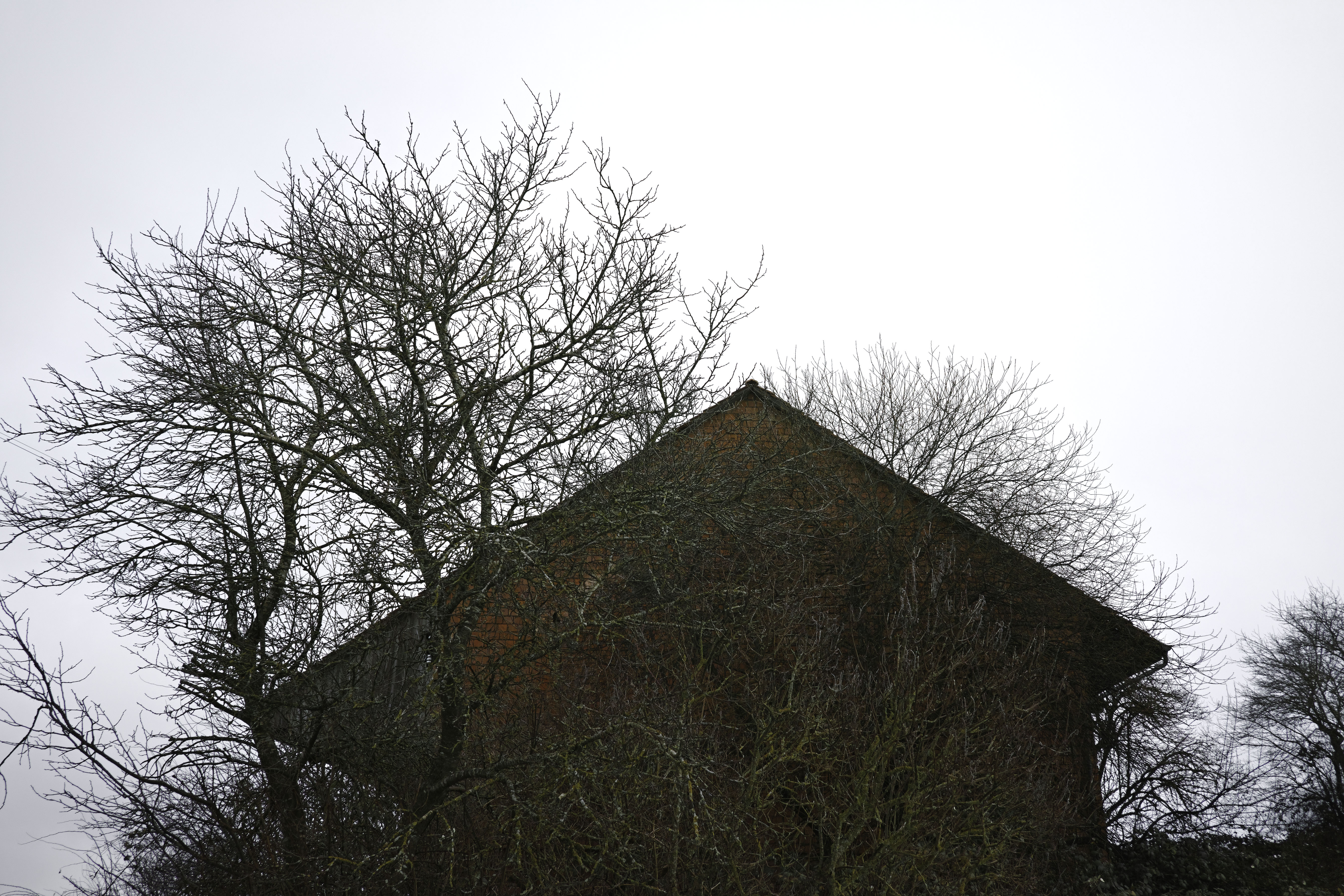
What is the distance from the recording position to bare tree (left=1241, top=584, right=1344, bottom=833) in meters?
23.4

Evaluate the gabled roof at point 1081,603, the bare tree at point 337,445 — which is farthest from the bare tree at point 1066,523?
the bare tree at point 337,445

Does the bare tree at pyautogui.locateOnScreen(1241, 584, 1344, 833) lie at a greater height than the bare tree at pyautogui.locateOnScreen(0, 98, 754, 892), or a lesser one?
lesser

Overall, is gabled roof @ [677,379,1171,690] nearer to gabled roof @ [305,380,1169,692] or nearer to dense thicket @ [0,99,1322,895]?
gabled roof @ [305,380,1169,692]

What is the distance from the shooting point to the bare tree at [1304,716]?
922 inches

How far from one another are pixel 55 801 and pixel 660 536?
565 centimetres

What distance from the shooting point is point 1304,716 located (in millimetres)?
25203

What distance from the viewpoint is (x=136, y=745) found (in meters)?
8.10

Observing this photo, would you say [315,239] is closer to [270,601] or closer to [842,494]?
[270,601]

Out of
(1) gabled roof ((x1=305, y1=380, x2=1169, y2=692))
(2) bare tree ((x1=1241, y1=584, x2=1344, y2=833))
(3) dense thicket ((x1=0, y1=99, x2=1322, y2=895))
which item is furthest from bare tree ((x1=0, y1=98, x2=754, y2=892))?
(2) bare tree ((x1=1241, y1=584, x2=1344, y2=833))

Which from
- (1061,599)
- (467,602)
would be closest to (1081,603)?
(1061,599)

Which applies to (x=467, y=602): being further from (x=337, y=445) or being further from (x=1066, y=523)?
(x=1066, y=523)

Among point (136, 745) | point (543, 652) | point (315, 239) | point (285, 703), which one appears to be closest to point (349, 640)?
point (285, 703)

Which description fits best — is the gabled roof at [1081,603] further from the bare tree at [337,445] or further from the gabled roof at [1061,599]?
the bare tree at [337,445]

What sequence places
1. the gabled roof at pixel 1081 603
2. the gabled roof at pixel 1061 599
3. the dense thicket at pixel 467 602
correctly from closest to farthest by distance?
the dense thicket at pixel 467 602
the gabled roof at pixel 1061 599
the gabled roof at pixel 1081 603
